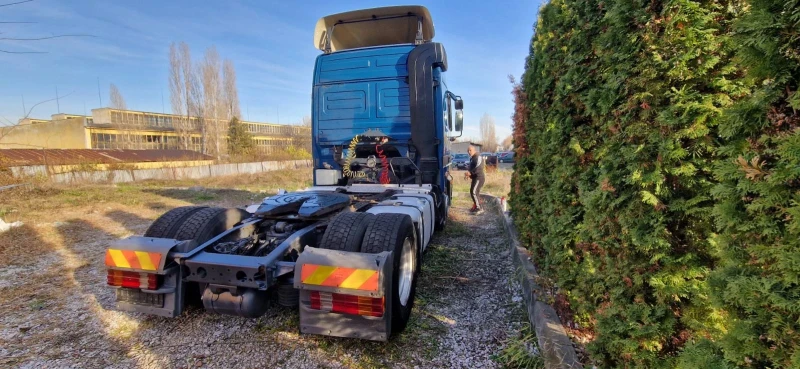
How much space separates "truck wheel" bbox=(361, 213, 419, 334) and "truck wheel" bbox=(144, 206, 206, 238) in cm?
179

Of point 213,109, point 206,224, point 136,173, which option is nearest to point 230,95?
point 213,109

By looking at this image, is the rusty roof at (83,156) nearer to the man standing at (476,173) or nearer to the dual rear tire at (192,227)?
the dual rear tire at (192,227)

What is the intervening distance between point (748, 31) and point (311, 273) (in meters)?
2.47

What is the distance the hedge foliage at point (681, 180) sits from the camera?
1183mm

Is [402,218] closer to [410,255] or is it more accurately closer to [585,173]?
[410,255]

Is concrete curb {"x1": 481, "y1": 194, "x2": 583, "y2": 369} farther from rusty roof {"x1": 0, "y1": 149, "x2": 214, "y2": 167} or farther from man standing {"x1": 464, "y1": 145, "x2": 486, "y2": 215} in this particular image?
rusty roof {"x1": 0, "y1": 149, "x2": 214, "y2": 167}

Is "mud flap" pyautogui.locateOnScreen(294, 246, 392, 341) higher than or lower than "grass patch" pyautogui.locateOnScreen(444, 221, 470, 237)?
higher

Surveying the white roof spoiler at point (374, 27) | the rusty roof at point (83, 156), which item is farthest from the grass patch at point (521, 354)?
the rusty roof at point (83, 156)

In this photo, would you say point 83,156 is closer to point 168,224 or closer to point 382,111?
point 382,111

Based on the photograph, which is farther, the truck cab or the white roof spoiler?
the white roof spoiler

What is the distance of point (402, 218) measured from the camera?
10.0 feet

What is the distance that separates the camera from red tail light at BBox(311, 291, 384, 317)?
2350 mm

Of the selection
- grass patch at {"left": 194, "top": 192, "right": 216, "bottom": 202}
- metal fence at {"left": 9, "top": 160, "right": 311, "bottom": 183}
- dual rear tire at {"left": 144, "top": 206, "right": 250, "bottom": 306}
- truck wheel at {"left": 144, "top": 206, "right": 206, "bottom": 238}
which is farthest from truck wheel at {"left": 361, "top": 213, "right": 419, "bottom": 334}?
metal fence at {"left": 9, "top": 160, "right": 311, "bottom": 183}

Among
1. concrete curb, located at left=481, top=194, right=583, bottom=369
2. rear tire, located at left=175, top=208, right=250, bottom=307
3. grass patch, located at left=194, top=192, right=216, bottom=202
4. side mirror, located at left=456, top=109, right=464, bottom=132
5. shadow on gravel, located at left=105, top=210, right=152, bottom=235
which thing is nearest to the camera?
concrete curb, located at left=481, top=194, right=583, bottom=369
